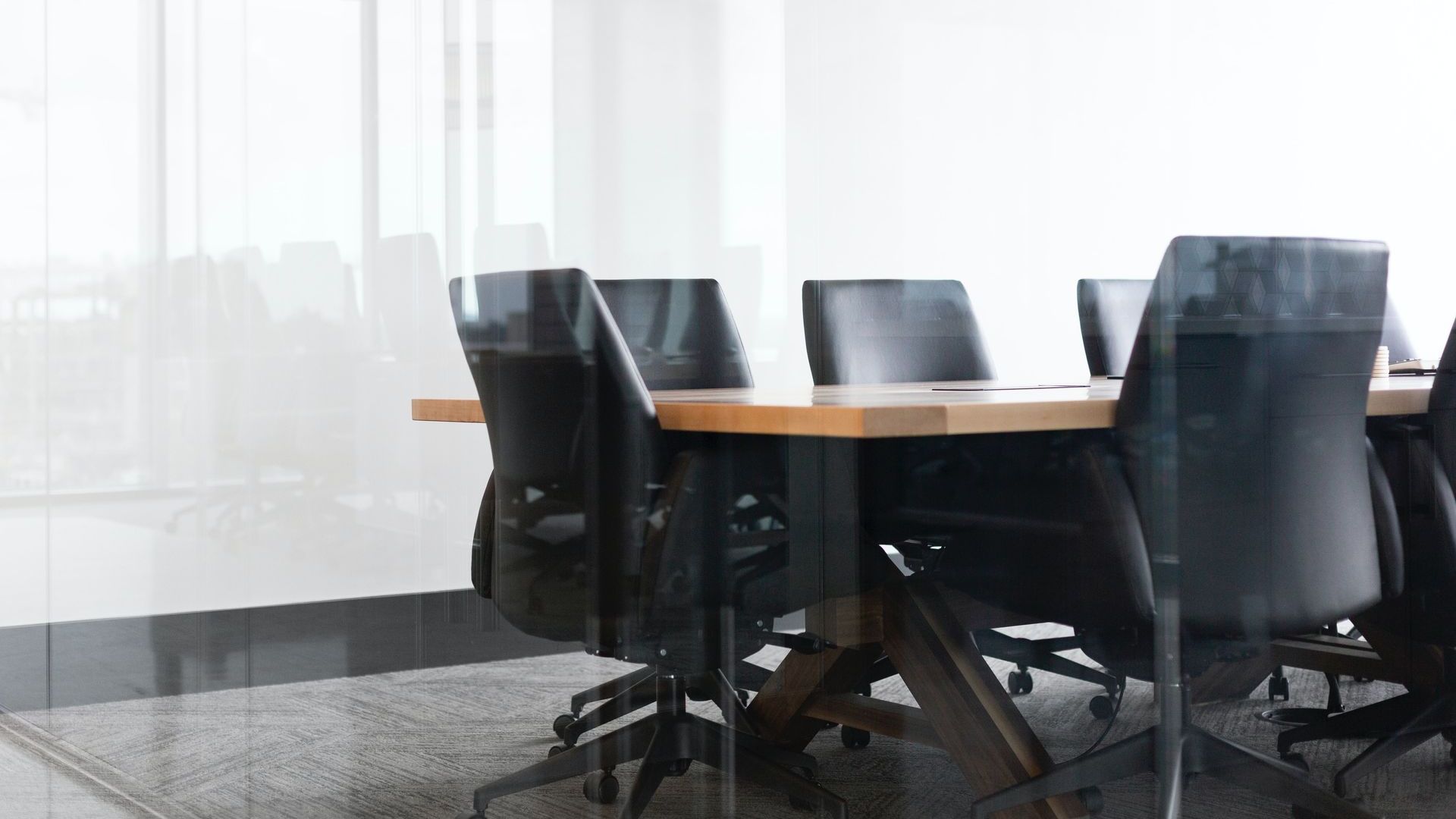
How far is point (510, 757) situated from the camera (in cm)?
235

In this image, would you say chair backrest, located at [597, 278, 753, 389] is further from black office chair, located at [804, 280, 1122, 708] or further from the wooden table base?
the wooden table base

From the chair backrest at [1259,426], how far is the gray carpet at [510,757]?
0.67 feet

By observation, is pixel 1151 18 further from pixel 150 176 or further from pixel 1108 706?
pixel 150 176

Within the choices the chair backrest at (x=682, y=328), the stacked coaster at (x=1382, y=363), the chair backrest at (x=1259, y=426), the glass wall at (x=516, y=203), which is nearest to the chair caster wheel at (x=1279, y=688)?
the chair backrest at (x=1259, y=426)

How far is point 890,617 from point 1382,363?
2.91 feet

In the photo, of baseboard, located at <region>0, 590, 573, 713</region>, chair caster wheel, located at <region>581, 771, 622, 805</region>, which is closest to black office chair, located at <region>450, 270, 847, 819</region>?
chair caster wheel, located at <region>581, 771, 622, 805</region>

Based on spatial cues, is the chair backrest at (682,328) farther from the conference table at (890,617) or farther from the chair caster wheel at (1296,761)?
the chair caster wheel at (1296,761)

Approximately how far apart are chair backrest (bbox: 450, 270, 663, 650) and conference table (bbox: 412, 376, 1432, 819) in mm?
79

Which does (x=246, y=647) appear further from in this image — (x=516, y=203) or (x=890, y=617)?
(x=890, y=617)

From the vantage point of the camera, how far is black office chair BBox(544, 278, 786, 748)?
2246mm

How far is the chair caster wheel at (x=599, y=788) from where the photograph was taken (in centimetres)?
227

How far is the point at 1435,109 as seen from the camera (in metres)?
2.37

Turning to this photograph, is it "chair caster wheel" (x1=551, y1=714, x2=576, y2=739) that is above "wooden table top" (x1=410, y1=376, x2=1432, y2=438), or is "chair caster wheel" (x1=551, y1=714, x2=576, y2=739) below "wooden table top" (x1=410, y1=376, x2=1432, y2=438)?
below

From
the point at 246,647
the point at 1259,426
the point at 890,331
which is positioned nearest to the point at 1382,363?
the point at 1259,426
